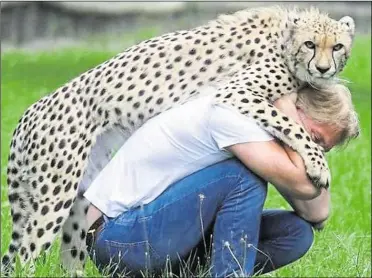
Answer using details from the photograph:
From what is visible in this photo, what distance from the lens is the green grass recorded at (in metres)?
4.78

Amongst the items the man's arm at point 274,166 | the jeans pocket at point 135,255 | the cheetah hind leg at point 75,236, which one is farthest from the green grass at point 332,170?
the man's arm at point 274,166

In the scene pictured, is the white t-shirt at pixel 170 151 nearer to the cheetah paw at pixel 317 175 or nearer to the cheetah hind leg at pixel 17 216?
the cheetah paw at pixel 317 175

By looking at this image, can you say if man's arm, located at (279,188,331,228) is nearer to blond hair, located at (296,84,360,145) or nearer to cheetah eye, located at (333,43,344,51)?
blond hair, located at (296,84,360,145)

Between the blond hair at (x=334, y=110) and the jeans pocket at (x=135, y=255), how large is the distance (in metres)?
0.72

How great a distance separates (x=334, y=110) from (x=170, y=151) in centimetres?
58

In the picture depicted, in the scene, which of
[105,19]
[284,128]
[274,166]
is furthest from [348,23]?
[105,19]

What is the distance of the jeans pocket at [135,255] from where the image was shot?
3.92 metres

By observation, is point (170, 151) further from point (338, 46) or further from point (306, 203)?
point (338, 46)

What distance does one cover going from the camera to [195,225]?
12.8 ft

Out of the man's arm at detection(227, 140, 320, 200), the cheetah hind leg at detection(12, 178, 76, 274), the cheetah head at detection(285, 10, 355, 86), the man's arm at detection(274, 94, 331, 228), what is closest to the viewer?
the man's arm at detection(227, 140, 320, 200)

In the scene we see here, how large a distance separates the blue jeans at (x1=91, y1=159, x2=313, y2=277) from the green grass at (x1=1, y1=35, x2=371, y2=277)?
0.32 m

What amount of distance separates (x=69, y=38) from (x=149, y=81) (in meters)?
11.1

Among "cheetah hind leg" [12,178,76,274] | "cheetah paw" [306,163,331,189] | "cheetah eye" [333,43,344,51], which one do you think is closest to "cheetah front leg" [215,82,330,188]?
"cheetah paw" [306,163,331,189]

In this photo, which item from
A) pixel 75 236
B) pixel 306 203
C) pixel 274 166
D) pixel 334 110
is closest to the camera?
pixel 274 166
